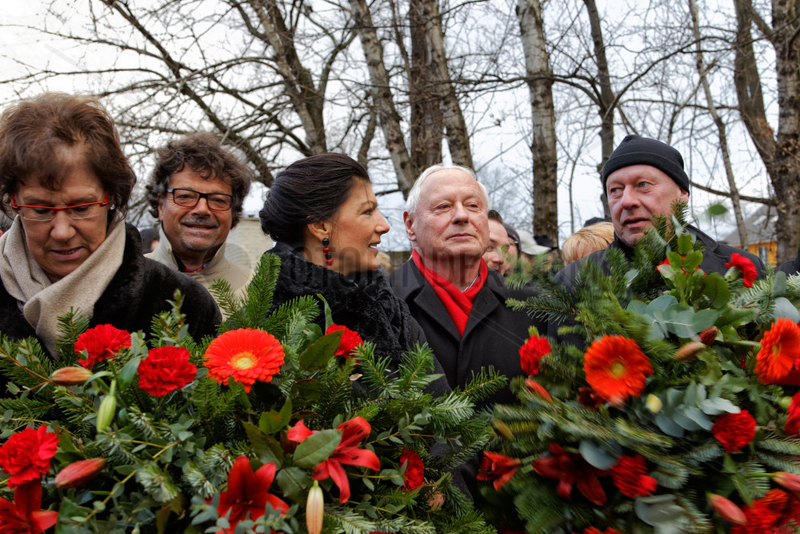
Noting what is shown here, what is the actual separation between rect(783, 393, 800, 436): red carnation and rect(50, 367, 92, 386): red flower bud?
1290 mm

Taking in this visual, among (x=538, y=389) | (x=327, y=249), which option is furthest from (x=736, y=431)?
(x=327, y=249)

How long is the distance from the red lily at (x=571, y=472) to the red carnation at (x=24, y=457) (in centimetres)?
90

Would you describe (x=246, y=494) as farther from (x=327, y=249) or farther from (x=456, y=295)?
(x=456, y=295)

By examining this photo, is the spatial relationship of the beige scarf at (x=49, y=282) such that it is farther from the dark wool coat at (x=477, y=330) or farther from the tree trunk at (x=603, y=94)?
the tree trunk at (x=603, y=94)

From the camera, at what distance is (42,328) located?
4.88 ft

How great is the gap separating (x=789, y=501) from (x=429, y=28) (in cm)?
552

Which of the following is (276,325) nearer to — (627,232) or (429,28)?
(627,232)

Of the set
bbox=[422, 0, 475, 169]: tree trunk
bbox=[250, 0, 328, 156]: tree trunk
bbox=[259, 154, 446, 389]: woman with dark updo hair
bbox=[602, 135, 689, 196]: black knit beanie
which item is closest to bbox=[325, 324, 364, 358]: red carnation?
bbox=[259, 154, 446, 389]: woman with dark updo hair

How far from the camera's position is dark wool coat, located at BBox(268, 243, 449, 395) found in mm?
1821

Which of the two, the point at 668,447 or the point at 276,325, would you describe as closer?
the point at 668,447

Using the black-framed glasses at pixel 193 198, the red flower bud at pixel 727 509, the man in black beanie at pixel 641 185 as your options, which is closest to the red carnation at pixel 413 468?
the red flower bud at pixel 727 509

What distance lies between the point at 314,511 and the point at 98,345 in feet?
1.77

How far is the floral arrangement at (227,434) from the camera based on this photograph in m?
0.93

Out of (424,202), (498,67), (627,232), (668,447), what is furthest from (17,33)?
(668,447)
